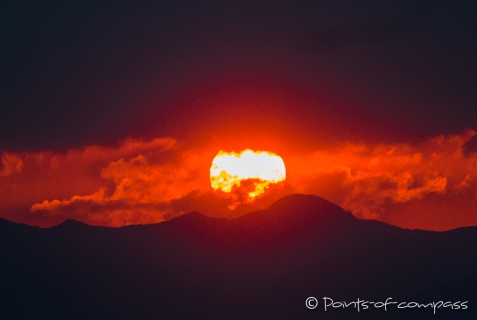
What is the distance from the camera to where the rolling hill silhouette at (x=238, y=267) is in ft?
382

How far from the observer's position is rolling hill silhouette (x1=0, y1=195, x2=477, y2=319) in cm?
11644

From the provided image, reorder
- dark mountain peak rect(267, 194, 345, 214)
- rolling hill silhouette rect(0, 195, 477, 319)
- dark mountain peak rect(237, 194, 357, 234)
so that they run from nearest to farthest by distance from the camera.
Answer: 1. rolling hill silhouette rect(0, 195, 477, 319)
2. dark mountain peak rect(237, 194, 357, 234)
3. dark mountain peak rect(267, 194, 345, 214)

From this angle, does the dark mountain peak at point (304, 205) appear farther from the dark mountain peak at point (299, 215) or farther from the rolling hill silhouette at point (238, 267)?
the rolling hill silhouette at point (238, 267)

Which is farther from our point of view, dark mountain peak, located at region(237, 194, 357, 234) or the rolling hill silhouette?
dark mountain peak, located at region(237, 194, 357, 234)

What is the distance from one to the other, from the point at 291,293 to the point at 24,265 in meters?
57.0

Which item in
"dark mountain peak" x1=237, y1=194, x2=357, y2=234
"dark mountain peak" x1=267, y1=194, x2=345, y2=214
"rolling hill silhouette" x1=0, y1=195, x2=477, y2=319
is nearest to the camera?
"rolling hill silhouette" x1=0, y1=195, x2=477, y2=319

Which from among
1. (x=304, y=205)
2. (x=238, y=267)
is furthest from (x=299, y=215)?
(x=238, y=267)

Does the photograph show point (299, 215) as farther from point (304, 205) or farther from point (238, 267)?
point (238, 267)

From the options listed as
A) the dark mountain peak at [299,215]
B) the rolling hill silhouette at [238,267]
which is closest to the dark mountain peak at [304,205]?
the dark mountain peak at [299,215]

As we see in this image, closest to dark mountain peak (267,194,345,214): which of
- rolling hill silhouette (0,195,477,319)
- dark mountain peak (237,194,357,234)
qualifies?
dark mountain peak (237,194,357,234)

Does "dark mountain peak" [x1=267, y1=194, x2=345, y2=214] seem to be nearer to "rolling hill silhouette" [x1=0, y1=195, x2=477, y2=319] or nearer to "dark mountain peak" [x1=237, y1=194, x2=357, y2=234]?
"dark mountain peak" [x1=237, y1=194, x2=357, y2=234]

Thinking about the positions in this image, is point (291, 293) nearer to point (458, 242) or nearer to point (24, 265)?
point (458, 242)

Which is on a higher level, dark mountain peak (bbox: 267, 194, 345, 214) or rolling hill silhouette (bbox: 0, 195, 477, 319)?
dark mountain peak (bbox: 267, 194, 345, 214)

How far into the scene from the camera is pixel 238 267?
136 m
